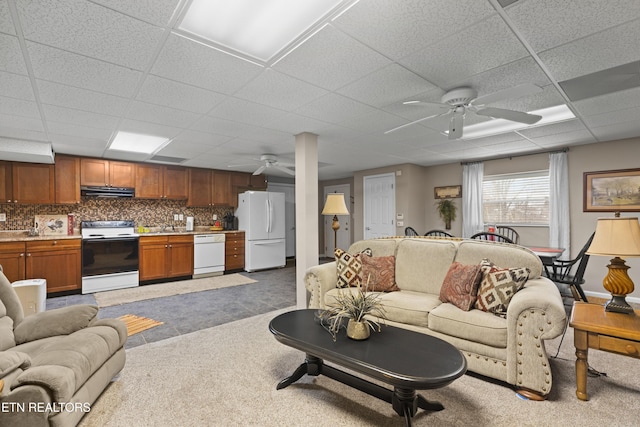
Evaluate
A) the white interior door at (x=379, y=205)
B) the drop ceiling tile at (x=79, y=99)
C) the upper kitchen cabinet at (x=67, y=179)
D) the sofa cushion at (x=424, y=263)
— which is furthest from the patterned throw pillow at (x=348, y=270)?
the upper kitchen cabinet at (x=67, y=179)

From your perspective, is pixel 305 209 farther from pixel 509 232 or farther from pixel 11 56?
pixel 509 232

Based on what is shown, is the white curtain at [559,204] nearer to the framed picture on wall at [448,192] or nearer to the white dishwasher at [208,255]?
the framed picture on wall at [448,192]

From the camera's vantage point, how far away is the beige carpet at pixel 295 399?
181cm

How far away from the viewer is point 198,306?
163 inches

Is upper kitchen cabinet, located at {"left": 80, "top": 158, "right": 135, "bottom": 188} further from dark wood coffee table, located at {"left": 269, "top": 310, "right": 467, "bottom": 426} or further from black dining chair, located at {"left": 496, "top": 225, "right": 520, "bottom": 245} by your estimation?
black dining chair, located at {"left": 496, "top": 225, "right": 520, "bottom": 245}

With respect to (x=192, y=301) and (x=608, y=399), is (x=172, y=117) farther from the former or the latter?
(x=608, y=399)

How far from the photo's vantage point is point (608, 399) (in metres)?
2.01

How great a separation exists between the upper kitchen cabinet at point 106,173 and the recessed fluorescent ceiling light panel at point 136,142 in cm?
94

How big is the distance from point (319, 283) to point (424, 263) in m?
1.16

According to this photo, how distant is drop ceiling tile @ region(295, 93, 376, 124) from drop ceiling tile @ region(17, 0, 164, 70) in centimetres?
142

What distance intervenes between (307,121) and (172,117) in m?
1.47

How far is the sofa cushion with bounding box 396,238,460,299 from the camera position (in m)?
3.11

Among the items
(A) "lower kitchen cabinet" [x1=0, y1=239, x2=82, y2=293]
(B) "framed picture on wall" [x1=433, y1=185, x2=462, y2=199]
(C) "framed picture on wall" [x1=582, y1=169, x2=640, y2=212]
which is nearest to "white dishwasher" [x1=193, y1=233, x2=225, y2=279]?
(A) "lower kitchen cabinet" [x1=0, y1=239, x2=82, y2=293]

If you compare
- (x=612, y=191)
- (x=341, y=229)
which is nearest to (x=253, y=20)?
(x=612, y=191)
